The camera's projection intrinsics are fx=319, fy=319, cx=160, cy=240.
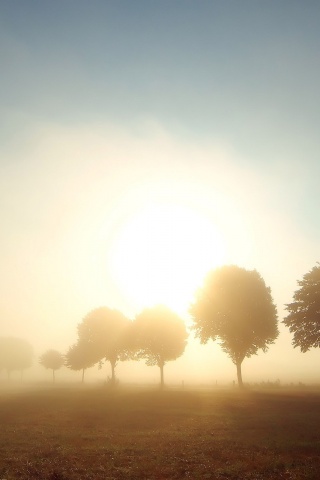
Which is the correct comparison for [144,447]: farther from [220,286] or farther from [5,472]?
[220,286]

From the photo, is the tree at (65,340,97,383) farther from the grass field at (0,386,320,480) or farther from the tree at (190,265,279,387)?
the grass field at (0,386,320,480)

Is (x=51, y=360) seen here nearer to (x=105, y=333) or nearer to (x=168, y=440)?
(x=105, y=333)

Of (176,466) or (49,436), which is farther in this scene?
(49,436)

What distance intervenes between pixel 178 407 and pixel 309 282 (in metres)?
26.6

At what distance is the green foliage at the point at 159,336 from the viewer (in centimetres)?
7306

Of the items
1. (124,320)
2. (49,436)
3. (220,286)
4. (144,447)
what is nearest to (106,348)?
(124,320)

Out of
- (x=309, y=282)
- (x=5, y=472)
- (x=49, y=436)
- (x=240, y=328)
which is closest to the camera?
(x=5, y=472)

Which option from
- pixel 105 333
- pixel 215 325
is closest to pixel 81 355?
pixel 105 333

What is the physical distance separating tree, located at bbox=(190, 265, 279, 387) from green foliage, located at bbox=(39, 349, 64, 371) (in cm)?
8285

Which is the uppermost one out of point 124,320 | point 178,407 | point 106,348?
point 124,320

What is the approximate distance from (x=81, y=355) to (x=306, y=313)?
209ft

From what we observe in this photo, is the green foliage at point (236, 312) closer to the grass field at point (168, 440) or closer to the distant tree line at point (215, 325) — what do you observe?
the distant tree line at point (215, 325)

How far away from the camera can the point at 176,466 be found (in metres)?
19.0

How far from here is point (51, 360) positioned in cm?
12294
